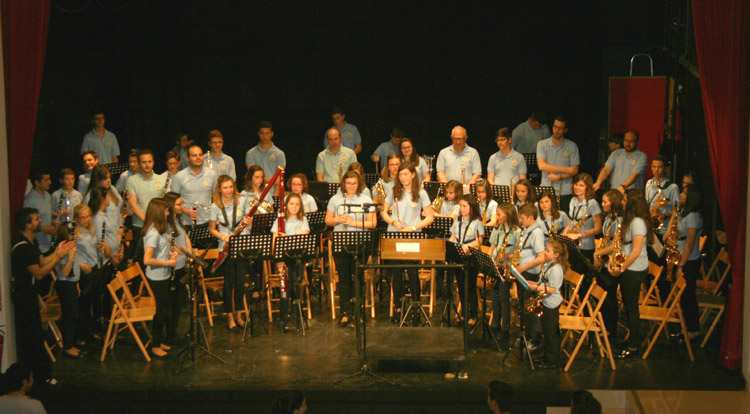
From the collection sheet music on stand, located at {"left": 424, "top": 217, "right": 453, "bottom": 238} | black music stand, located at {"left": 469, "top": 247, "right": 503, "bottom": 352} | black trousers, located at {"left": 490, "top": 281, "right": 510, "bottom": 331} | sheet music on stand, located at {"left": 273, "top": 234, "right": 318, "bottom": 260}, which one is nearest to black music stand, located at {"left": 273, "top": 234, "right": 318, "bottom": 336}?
sheet music on stand, located at {"left": 273, "top": 234, "right": 318, "bottom": 260}

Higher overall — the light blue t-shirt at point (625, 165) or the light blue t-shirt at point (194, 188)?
the light blue t-shirt at point (625, 165)

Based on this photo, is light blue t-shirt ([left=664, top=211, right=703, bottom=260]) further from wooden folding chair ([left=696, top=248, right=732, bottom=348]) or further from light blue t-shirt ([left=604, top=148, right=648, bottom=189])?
light blue t-shirt ([left=604, top=148, right=648, bottom=189])

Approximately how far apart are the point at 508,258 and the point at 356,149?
458 cm

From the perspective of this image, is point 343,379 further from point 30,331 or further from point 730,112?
point 730,112

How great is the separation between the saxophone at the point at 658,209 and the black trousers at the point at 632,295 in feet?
5.04

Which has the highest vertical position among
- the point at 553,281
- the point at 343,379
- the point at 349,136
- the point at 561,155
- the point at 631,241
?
the point at 349,136

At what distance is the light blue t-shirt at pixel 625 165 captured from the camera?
33.8 feet

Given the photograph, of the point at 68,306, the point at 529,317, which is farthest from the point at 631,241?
A: the point at 68,306

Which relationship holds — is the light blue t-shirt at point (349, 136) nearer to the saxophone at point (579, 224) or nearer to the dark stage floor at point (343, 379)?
the saxophone at point (579, 224)

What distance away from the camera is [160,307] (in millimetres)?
7969

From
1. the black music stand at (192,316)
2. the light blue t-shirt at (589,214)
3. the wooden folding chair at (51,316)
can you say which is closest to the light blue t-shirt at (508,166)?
the light blue t-shirt at (589,214)

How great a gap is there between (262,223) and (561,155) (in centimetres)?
435

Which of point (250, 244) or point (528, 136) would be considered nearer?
point (250, 244)

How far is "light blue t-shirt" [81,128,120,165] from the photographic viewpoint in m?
11.4
